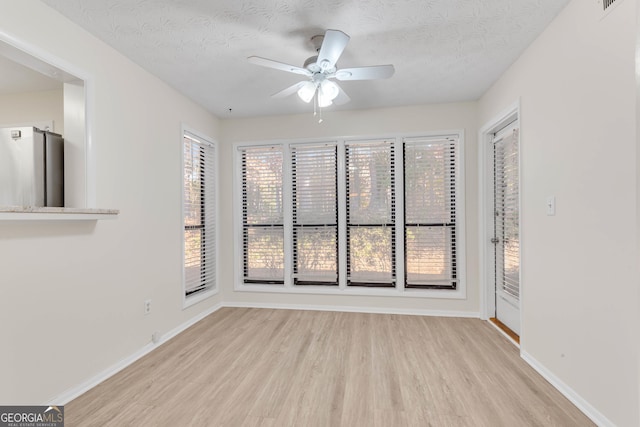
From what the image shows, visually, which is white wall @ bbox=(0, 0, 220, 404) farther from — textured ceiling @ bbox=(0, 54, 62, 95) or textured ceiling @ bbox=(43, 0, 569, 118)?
textured ceiling @ bbox=(0, 54, 62, 95)

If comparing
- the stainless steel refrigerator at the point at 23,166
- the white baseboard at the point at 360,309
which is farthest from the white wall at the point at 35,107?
the white baseboard at the point at 360,309

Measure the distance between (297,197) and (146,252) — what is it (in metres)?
1.88

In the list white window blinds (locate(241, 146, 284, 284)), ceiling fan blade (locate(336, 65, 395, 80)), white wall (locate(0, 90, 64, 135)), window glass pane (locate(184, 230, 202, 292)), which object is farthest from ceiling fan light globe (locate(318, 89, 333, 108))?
white wall (locate(0, 90, 64, 135))

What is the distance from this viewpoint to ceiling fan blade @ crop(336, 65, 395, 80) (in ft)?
6.97

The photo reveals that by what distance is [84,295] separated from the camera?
208cm

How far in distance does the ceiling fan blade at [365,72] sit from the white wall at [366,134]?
4.82ft

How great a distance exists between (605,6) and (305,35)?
178cm

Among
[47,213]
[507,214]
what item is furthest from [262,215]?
[507,214]

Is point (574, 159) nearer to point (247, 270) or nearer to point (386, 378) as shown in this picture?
point (386, 378)

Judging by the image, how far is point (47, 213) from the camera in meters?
1.65

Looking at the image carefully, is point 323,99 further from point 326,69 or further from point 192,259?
point 192,259

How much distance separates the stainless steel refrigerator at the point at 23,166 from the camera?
183 cm

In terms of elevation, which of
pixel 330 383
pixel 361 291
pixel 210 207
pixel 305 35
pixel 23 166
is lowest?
pixel 330 383

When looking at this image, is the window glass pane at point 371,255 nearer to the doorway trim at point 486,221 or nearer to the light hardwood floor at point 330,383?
the light hardwood floor at point 330,383
